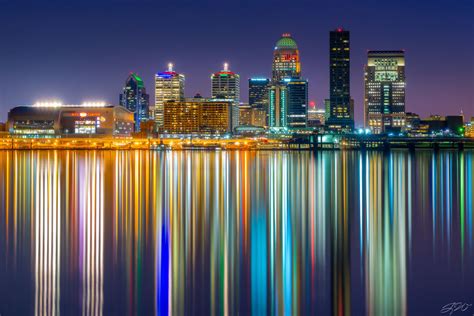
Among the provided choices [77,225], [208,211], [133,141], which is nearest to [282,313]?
[77,225]

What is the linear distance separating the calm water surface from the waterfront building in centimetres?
15540

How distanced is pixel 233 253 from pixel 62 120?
18042 centimetres
